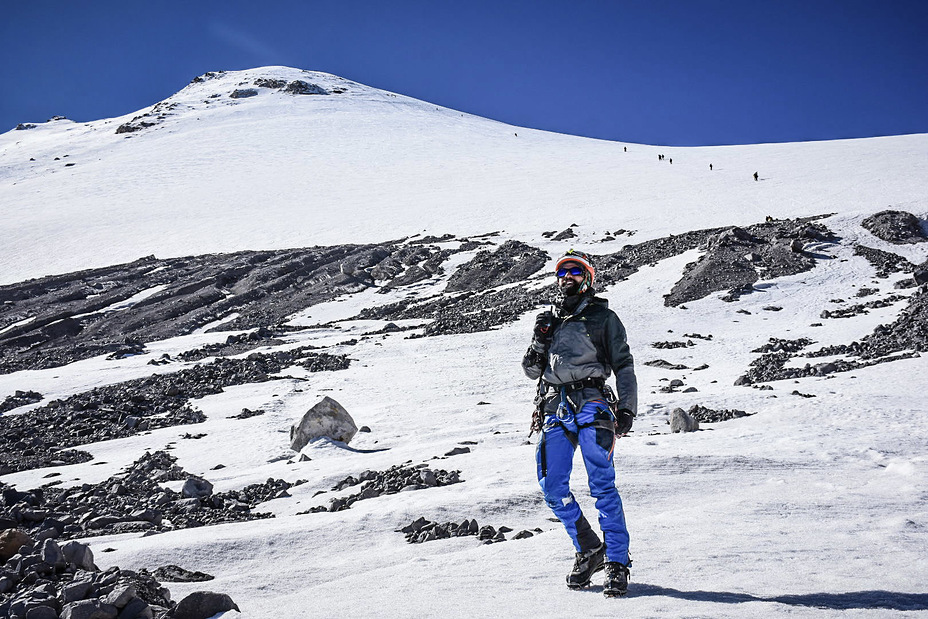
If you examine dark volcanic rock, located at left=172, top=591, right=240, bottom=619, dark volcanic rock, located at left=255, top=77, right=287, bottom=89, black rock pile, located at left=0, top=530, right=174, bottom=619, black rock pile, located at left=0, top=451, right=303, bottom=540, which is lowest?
black rock pile, located at left=0, top=451, right=303, bottom=540

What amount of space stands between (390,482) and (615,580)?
4472 millimetres

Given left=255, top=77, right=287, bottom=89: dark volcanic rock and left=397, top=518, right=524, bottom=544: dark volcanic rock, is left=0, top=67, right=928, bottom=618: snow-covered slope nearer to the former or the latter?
left=397, top=518, right=524, bottom=544: dark volcanic rock

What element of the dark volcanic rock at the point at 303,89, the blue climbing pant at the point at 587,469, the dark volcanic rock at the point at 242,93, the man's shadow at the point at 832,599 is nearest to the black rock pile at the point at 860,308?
the man's shadow at the point at 832,599

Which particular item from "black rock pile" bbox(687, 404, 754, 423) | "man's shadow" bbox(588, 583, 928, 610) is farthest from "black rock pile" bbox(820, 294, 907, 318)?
"man's shadow" bbox(588, 583, 928, 610)

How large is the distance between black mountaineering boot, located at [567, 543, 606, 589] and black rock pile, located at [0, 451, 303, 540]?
15.1 ft

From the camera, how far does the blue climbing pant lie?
14.6ft

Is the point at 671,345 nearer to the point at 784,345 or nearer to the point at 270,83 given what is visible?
the point at 784,345

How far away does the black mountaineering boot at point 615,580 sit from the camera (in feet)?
13.6

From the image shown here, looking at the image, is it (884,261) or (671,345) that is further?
(884,261)

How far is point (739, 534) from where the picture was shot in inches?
209

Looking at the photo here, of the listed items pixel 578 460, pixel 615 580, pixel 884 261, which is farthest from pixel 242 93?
pixel 615 580

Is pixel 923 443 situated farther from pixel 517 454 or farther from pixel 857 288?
pixel 857 288

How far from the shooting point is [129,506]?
8438mm

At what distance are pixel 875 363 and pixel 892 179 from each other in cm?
3296
